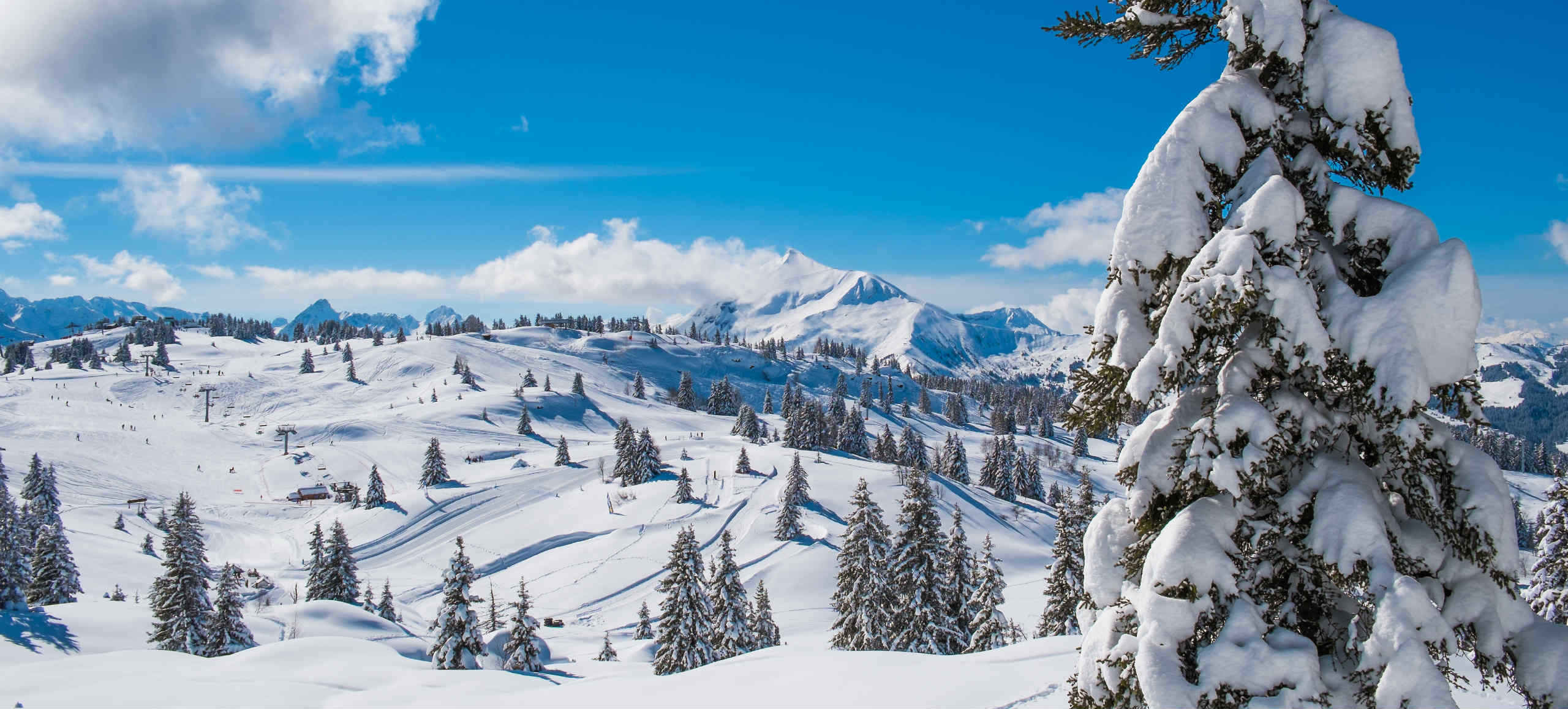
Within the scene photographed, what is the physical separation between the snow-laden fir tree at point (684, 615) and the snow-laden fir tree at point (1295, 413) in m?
28.1

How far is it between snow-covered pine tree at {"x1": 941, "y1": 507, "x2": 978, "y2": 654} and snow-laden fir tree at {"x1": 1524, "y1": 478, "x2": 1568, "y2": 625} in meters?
17.6

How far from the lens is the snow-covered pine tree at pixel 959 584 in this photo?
30672mm

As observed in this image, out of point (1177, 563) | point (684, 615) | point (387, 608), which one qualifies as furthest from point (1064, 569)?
point (387, 608)

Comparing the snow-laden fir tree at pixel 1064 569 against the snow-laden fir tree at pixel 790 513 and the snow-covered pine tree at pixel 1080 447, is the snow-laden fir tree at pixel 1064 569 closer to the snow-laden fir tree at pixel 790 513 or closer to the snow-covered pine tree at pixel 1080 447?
the snow-laden fir tree at pixel 790 513

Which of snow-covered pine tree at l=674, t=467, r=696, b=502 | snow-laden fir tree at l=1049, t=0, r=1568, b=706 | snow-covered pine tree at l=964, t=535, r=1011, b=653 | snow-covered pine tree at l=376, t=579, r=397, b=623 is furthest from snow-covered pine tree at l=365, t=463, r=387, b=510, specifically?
snow-laden fir tree at l=1049, t=0, r=1568, b=706

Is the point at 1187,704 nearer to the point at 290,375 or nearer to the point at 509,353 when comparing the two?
the point at 290,375

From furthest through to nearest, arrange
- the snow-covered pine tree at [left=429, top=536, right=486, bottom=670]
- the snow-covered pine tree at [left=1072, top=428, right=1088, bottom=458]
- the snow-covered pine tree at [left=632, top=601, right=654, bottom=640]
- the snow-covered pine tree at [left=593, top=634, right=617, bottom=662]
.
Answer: the snow-covered pine tree at [left=1072, top=428, right=1088, bottom=458] < the snow-covered pine tree at [left=632, top=601, right=654, bottom=640] < the snow-covered pine tree at [left=593, top=634, right=617, bottom=662] < the snow-covered pine tree at [left=429, top=536, right=486, bottom=670]

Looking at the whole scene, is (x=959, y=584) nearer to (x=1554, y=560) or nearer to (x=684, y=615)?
(x=684, y=615)

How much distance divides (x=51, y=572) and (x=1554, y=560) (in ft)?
228

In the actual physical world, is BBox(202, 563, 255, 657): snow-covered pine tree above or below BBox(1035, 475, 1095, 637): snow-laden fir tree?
below

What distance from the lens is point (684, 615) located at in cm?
3183

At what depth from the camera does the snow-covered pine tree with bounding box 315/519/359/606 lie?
46250mm

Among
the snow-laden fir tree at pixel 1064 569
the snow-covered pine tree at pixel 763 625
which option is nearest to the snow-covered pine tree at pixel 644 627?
the snow-covered pine tree at pixel 763 625

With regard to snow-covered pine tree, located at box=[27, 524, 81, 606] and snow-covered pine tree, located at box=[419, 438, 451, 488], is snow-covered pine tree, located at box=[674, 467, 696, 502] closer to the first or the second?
snow-covered pine tree, located at box=[419, 438, 451, 488]
